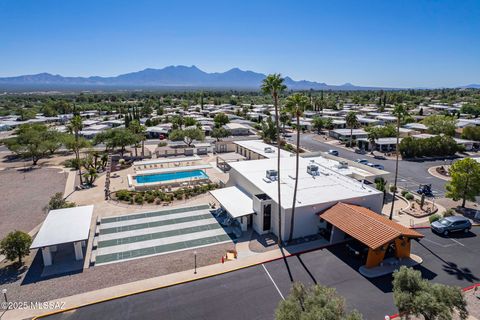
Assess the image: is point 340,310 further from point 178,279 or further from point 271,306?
point 178,279

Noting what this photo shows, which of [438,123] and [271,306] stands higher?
[438,123]

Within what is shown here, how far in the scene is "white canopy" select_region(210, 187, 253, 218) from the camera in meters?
27.3

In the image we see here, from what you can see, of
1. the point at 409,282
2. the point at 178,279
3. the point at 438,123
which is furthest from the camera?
the point at 438,123

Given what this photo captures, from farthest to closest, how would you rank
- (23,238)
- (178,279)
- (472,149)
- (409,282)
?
1. (472,149)
2. (23,238)
3. (178,279)
4. (409,282)

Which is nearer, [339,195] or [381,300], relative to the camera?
[381,300]

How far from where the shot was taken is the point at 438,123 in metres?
70.3

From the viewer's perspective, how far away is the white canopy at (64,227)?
22.2 metres

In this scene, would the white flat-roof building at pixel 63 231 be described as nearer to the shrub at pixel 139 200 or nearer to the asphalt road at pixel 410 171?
the shrub at pixel 139 200

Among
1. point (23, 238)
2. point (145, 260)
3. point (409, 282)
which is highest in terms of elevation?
point (409, 282)

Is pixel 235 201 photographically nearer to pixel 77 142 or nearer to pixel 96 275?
pixel 96 275

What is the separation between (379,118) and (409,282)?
3649 inches

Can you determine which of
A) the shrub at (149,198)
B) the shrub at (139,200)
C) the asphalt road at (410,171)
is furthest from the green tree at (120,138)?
the asphalt road at (410,171)

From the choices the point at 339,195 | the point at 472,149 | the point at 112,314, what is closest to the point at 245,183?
the point at 339,195

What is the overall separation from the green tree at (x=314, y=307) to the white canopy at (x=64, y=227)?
668 inches
